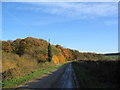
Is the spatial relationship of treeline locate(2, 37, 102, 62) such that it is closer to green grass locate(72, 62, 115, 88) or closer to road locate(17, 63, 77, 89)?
green grass locate(72, 62, 115, 88)

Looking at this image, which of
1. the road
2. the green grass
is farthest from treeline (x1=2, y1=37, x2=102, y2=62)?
the road

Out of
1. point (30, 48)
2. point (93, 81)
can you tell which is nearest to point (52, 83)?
point (93, 81)

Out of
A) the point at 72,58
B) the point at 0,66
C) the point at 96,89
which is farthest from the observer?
the point at 72,58

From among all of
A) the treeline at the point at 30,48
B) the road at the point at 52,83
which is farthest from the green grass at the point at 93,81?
the treeline at the point at 30,48

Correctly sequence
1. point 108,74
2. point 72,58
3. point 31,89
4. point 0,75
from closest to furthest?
1. point 31,89
2. point 108,74
3. point 0,75
4. point 72,58

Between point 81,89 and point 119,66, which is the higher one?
point 119,66

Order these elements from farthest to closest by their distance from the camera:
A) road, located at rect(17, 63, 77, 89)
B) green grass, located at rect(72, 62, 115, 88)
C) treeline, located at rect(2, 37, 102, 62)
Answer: treeline, located at rect(2, 37, 102, 62) → road, located at rect(17, 63, 77, 89) → green grass, located at rect(72, 62, 115, 88)

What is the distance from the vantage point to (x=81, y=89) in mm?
11602

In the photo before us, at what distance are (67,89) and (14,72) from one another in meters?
9.71

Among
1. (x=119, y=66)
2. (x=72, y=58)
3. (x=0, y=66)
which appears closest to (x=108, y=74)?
(x=119, y=66)

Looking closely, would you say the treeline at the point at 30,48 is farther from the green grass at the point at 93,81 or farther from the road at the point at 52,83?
the road at the point at 52,83

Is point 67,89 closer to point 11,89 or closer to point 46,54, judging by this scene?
point 11,89

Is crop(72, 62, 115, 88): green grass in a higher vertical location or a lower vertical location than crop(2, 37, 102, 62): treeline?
lower

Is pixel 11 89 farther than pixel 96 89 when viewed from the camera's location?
Yes
